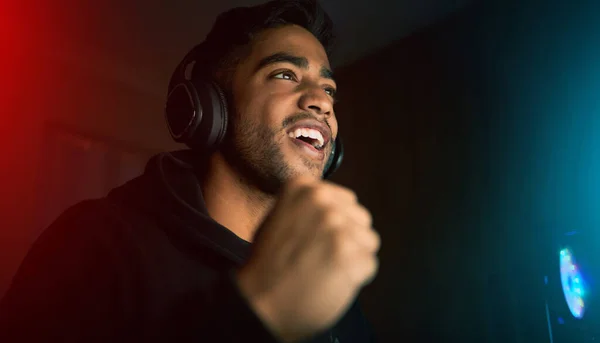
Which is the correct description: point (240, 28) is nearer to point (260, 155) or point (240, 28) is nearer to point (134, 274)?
point (260, 155)

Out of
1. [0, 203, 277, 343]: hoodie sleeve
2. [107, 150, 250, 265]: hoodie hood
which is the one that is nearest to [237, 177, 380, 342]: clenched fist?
[0, 203, 277, 343]: hoodie sleeve

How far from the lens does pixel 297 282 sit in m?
0.45

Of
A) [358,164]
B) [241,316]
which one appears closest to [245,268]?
[241,316]

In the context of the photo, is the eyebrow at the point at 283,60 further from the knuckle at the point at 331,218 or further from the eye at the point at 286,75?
the knuckle at the point at 331,218

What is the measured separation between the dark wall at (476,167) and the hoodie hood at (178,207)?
0.77 m

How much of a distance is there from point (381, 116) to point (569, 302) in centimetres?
123

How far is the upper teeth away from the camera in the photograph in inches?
39.4

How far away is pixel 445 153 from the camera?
1.75m

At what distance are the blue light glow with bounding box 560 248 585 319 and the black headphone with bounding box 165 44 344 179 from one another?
0.86 metres

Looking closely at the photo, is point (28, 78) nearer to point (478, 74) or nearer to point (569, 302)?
point (478, 74)

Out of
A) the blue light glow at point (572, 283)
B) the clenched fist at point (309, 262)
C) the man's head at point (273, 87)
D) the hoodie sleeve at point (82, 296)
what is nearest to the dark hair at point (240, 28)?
the man's head at point (273, 87)

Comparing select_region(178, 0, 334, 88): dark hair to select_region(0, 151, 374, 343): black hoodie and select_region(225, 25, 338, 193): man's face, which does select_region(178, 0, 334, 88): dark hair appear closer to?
select_region(225, 25, 338, 193): man's face

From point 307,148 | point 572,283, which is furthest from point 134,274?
point 572,283

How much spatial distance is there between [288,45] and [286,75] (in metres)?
0.09
